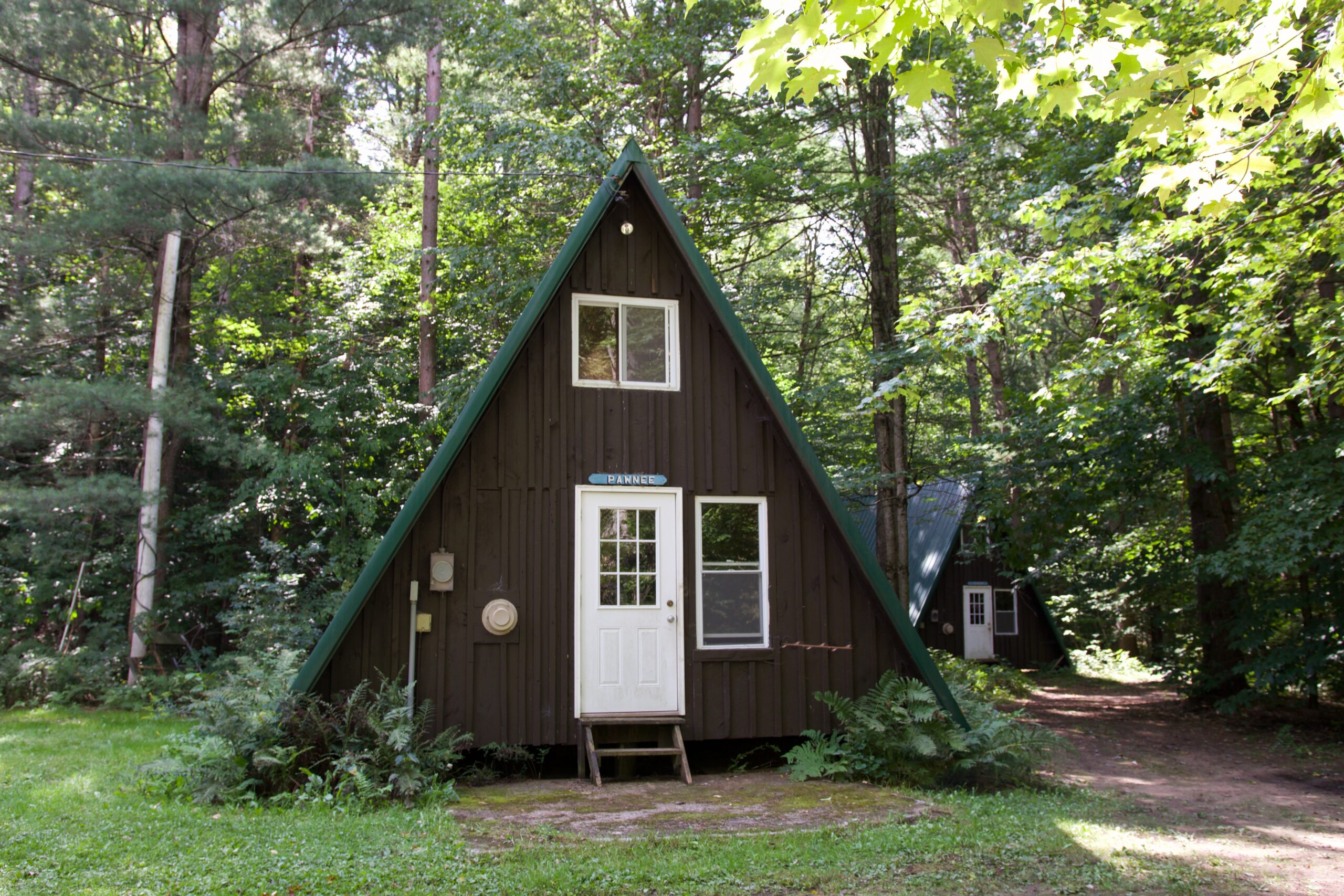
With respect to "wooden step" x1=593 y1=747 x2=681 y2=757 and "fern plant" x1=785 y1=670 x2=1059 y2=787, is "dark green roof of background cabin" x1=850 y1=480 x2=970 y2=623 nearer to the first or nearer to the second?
"fern plant" x1=785 y1=670 x2=1059 y2=787

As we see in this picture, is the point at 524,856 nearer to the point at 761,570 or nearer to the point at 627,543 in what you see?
the point at 627,543

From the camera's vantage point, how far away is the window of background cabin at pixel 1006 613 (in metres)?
21.8

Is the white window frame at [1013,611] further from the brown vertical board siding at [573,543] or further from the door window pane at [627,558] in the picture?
the door window pane at [627,558]

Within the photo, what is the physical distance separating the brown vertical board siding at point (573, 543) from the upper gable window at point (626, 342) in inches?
3.6

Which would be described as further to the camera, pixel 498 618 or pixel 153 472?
pixel 153 472

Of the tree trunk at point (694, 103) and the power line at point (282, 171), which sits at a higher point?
the tree trunk at point (694, 103)

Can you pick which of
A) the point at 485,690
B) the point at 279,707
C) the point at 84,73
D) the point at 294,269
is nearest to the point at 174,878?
the point at 279,707

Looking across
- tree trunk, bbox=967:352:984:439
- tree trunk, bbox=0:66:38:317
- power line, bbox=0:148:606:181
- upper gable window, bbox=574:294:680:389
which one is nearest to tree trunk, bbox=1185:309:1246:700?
tree trunk, bbox=967:352:984:439

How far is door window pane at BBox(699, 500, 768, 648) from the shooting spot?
27.5 ft

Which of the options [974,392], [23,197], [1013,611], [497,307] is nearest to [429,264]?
[497,307]

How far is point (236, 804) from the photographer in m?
6.42

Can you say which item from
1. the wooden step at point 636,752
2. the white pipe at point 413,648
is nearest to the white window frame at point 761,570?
the wooden step at point 636,752

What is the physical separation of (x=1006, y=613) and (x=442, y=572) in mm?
17063

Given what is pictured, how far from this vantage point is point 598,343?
28.0 ft
